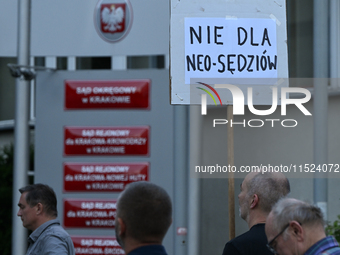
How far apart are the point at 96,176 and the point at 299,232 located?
4.90 meters

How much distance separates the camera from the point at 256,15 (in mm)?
4344

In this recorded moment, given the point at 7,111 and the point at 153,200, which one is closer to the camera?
the point at 153,200

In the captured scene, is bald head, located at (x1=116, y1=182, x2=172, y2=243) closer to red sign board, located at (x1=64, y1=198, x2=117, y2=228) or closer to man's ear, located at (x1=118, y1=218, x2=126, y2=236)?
man's ear, located at (x1=118, y1=218, x2=126, y2=236)

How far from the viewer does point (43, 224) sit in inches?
149

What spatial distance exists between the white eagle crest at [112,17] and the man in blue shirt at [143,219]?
4.74 meters

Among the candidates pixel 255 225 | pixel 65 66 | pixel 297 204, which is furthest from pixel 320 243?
pixel 65 66

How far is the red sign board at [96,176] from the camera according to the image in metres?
6.86

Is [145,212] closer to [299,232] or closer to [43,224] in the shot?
[299,232]

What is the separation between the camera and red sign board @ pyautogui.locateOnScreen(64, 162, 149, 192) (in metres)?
6.86

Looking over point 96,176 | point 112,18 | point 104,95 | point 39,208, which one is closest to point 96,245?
point 96,176

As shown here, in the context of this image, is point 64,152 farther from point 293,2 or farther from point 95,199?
point 293,2

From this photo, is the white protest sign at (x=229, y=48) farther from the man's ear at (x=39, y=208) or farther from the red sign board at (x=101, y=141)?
the red sign board at (x=101, y=141)

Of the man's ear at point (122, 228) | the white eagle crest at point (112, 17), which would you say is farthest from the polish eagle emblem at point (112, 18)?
the man's ear at point (122, 228)

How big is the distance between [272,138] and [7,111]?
5625 mm
